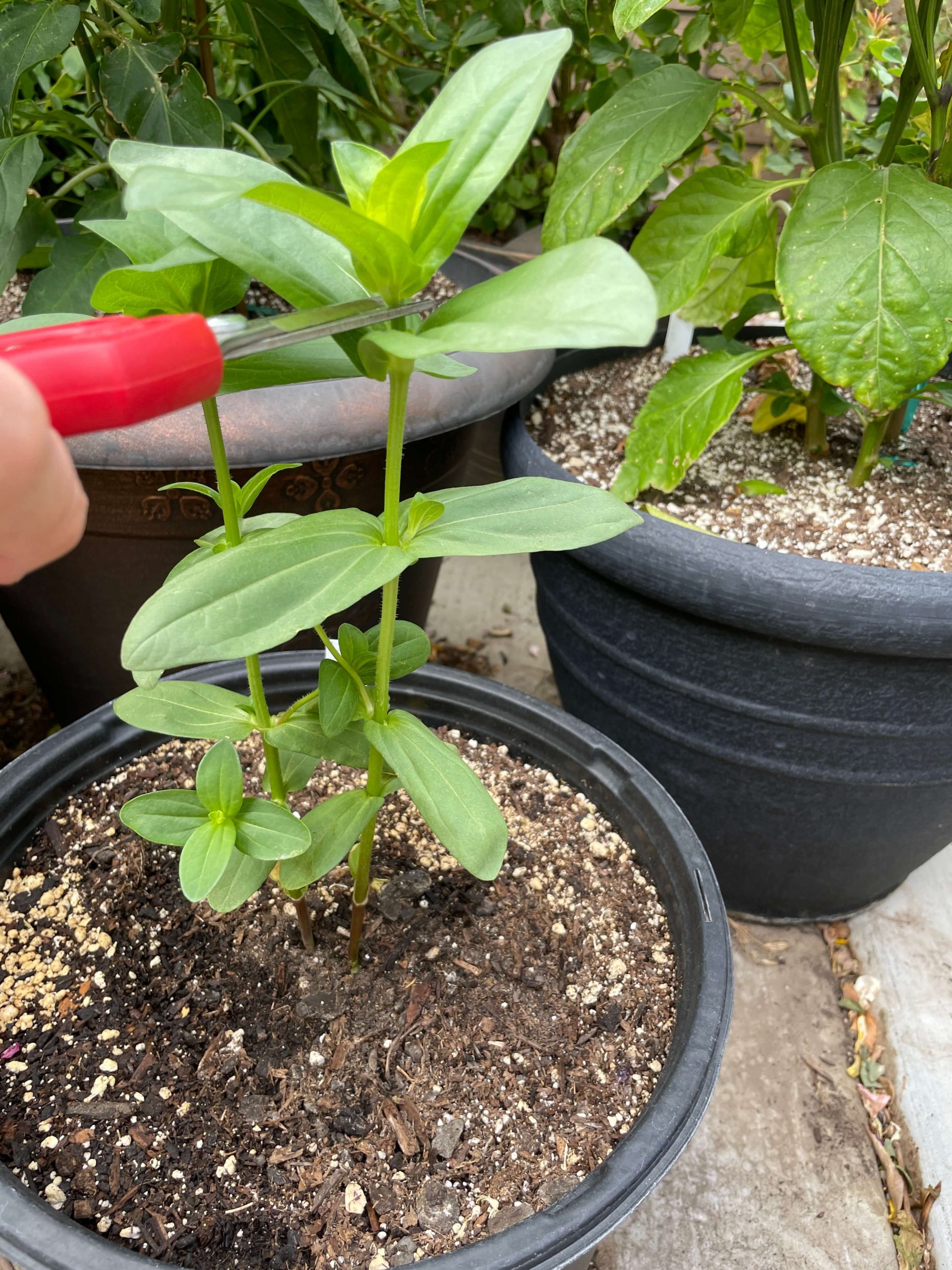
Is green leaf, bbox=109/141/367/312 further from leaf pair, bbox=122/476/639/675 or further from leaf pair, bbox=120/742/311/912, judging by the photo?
leaf pair, bbox=120/742/311/912

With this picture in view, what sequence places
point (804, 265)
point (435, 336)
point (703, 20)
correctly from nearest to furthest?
point (435, 336), point (804, 265), point (703, 20)

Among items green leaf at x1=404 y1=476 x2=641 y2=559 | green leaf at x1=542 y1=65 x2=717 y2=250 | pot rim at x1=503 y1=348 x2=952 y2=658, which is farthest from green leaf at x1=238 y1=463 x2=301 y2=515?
green leaf at x1=542 y1=65 x2=717 y2=250

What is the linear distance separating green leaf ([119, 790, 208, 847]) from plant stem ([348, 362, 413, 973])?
12 centimetres

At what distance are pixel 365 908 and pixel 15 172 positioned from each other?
837mm

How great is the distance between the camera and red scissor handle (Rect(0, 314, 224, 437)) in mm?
357

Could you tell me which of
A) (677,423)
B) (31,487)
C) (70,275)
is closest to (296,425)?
(70,275)

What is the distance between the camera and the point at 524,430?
115cm

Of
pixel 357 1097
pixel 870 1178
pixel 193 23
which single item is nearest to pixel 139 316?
pixel 357 1097

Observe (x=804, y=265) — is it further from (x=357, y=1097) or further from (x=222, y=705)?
(x=357, y=1097)

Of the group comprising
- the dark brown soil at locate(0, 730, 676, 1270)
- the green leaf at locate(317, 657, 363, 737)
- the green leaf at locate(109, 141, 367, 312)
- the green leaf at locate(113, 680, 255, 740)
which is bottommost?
the dark brown soil at locate(0, 730, 676, 1270)

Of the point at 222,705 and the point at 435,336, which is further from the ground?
the point at 435,336

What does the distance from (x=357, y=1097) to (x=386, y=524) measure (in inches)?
18.3

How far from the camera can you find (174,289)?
0.52 metres

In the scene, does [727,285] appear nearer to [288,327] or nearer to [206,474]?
[206,474]
